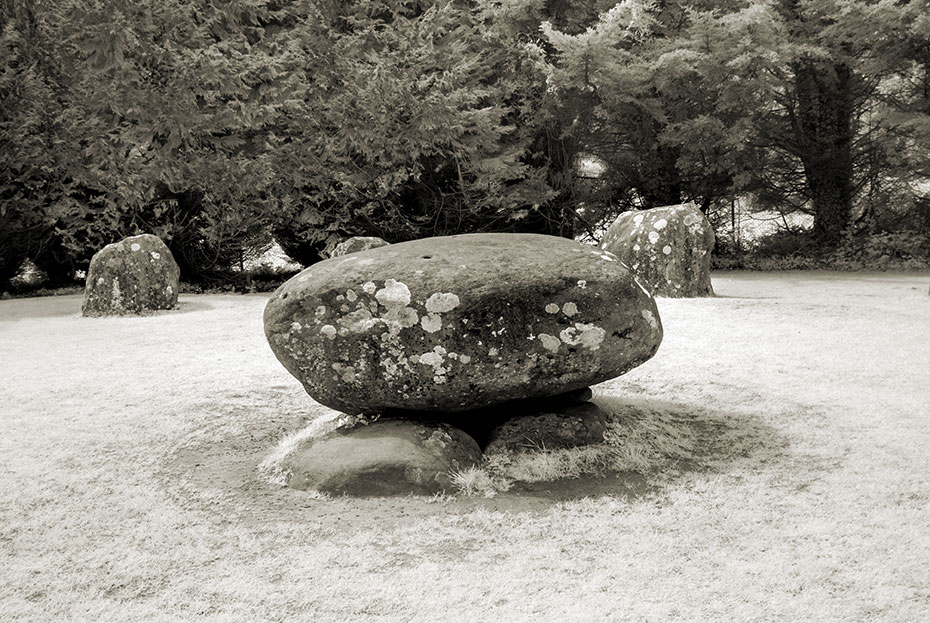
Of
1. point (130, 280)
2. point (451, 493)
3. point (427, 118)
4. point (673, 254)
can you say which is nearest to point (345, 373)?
point (451, 493)

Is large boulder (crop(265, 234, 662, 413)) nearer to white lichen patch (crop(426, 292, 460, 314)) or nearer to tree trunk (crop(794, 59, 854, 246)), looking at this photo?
white lichen patch (crop(426, 292, 460, 314))

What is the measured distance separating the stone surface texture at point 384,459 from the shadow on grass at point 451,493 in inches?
3.0

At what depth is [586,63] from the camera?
41.8ft

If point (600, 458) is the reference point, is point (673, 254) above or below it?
above

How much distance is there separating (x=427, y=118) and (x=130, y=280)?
229 inches

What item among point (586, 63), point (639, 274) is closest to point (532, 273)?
point (639, 274)

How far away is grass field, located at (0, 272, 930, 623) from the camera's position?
90.3 inches

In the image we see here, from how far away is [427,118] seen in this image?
1305cm

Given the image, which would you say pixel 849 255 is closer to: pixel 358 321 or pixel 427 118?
pixel 427 118

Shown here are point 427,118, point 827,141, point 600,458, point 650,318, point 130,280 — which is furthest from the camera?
point 827,141

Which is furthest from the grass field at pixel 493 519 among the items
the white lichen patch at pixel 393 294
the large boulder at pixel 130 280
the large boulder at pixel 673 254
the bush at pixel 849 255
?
the bush at pixel 849 255

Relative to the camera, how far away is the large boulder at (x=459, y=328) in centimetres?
341

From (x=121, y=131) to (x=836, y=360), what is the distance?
39.1ft

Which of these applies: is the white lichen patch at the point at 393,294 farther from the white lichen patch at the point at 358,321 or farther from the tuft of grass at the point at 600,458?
the tuft of grass at the point at 600,458
